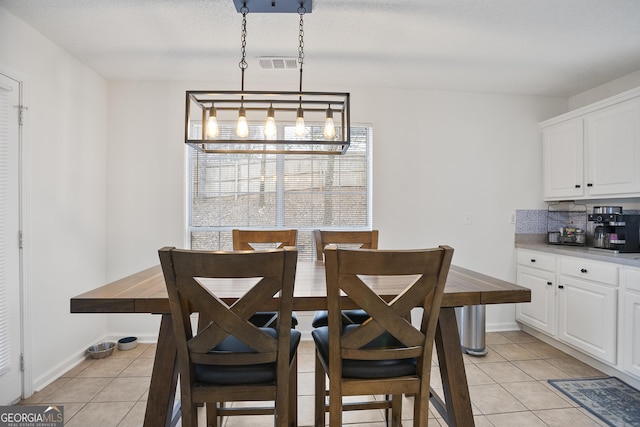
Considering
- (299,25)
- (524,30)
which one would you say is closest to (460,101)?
(524,30)

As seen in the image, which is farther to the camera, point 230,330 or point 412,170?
point 412,170

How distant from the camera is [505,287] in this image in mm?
1495

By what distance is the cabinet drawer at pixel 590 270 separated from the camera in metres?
2.34

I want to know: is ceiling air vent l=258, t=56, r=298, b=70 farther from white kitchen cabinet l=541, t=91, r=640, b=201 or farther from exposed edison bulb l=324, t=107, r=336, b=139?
white kitchen cabinet l=541, t=91, r=640, b=201

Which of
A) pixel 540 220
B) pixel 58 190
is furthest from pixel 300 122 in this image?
pixel 540 220

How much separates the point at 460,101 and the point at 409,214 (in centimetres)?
125

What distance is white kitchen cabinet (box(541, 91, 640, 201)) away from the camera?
249 cm

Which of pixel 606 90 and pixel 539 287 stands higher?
pixel 606 90

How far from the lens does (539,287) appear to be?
3016mm

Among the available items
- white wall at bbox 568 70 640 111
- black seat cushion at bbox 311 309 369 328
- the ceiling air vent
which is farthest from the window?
white wall at bbox 568 70 640 111

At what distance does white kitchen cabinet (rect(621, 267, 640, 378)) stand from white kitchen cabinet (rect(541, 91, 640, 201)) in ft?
2.26

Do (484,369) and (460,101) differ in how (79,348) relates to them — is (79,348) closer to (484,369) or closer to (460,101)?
(484,369)

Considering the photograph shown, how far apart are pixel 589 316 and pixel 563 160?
4.66ft

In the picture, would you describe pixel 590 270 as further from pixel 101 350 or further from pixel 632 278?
pixel 101 350
